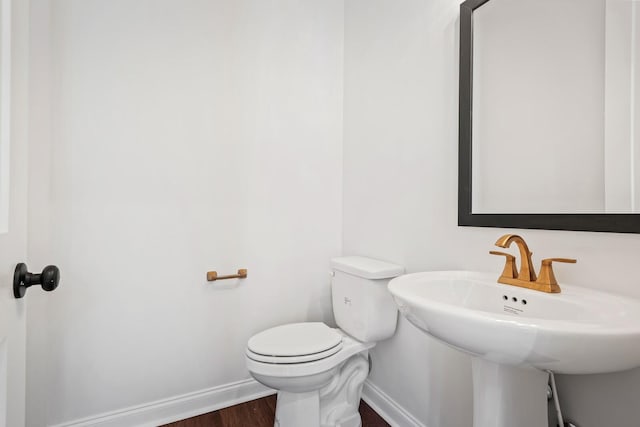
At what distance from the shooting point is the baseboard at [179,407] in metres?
1.36

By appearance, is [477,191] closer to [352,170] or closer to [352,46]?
[352,170]

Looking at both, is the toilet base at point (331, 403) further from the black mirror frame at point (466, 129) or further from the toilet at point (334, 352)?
the black mirror frame at point (466, 129)

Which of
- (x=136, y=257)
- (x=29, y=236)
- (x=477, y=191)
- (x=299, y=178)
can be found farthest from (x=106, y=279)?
(x=477, y=191)

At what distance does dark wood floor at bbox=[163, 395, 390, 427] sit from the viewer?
1.45 metres

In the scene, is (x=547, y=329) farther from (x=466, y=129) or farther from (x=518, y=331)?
(x=466, y=129)

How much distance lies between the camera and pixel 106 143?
1351mm

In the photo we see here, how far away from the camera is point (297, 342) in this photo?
4.25 feet

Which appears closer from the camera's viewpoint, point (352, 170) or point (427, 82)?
point (427, 82)

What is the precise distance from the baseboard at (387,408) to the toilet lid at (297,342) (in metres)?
0.45

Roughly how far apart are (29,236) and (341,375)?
4.60 feet

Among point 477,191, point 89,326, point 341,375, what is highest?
point 477,191

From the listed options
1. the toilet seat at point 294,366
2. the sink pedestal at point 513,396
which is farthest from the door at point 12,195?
the sink pedestal at point 513,396

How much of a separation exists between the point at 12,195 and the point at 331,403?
4.33ft

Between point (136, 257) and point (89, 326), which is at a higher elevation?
point (136, 257)
